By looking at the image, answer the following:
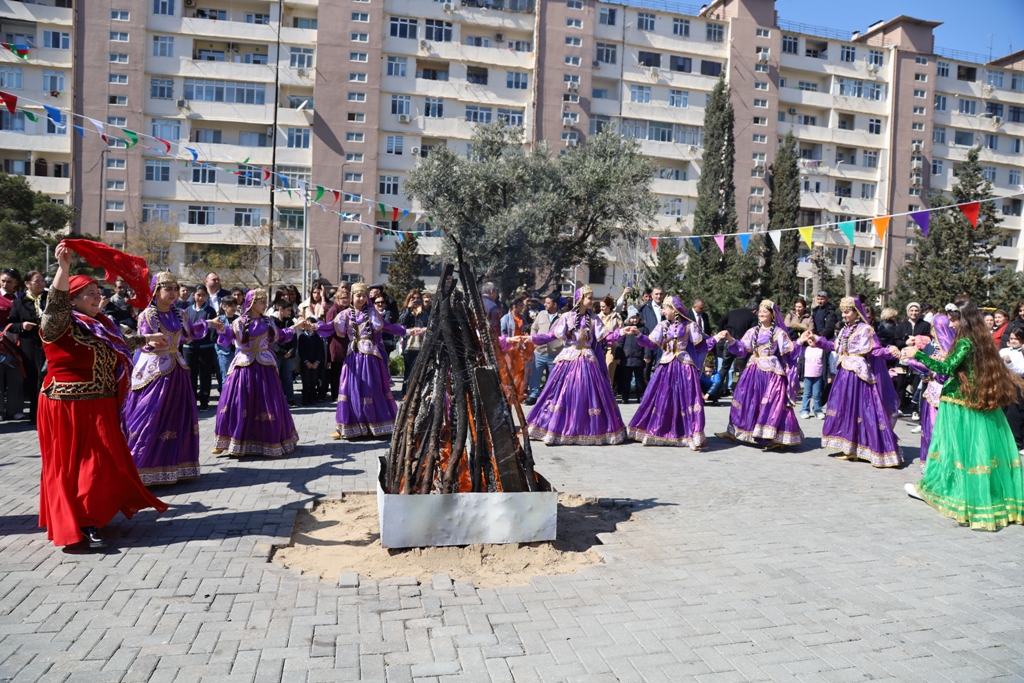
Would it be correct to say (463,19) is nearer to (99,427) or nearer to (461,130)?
(461,130)

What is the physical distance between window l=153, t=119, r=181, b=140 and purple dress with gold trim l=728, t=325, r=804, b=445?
37448mm

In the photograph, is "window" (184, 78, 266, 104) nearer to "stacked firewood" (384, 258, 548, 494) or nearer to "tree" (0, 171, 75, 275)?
"tree" (0, 171, 75, 275)

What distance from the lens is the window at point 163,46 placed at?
38750 millimetres

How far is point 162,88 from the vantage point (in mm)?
39000

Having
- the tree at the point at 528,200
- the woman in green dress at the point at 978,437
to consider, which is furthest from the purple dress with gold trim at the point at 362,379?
the tree at the point at 528,200

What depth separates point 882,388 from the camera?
1018 cm

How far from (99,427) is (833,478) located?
23.2 ft

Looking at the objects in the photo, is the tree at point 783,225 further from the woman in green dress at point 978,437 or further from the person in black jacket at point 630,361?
the woman in green dress at point 978,437

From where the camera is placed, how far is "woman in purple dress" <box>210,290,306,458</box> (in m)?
8.12

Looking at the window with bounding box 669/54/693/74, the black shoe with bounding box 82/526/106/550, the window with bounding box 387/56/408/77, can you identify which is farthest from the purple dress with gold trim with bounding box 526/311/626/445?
the window with bounding box 669/54/693/74

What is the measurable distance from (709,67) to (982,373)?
43429mm

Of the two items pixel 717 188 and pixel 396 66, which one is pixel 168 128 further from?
pixel 717 188

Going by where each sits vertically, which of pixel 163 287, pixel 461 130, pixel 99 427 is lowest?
pixel 99 427

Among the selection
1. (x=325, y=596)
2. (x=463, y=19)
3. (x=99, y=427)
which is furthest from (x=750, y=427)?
(x=463, y=19)
